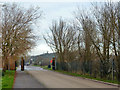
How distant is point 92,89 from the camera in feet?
42.8

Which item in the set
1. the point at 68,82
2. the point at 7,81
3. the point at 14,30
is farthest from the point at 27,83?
the point at 14,30

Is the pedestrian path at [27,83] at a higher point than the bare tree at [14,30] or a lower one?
lower

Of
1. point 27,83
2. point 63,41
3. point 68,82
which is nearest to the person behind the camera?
point 27,83

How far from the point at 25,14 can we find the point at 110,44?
43.1 feet

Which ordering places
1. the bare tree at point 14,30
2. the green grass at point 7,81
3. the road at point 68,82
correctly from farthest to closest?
1. the bare tree at point 14,30
2. the road at point 68,82
3. the green grass at point 7,81

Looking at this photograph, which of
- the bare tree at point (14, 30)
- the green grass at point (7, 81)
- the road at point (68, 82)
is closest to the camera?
the green grass at point (7, 81)

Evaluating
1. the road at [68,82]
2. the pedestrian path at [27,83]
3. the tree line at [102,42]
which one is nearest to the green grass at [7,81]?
the pedestrian path at [27,83]

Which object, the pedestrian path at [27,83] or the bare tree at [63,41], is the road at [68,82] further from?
the bare tree at [63,41]

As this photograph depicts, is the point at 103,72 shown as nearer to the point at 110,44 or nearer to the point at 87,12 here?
the point at 110,44

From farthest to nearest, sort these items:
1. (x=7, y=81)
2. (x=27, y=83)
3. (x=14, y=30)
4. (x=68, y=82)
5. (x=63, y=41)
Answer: (x=63, y=41)
(x=14, y=30)
(x=68, y=82)
(x=7, y=81)
(x=27, y=83)

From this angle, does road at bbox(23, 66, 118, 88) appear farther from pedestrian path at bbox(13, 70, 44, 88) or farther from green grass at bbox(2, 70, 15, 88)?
green grass at bbox(2, 70, 15, 88)

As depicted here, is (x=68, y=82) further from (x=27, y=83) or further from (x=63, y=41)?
(x=63, y=41)

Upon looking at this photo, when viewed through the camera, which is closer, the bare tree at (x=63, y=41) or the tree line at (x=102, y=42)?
the tree line at (x=102, y=42)

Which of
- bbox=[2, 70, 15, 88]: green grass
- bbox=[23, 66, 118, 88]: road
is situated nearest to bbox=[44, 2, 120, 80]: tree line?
bbox=[23, 66, 118, 88]: road
